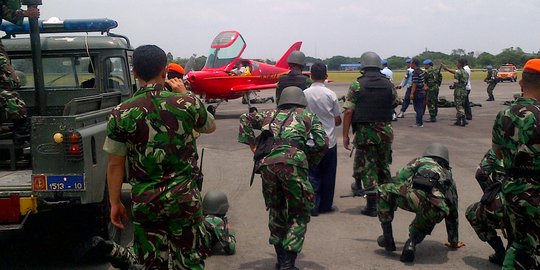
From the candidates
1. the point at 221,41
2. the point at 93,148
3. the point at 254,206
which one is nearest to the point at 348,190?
the point at 254,206

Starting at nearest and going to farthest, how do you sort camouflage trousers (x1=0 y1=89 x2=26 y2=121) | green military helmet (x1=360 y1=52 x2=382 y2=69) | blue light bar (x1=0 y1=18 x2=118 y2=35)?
camouflage trousers (x1=0 y1=89 x2=26 y2=121)
green military helmet (x1=360 y1=52 x2=382 y2=69)
blue light bar (x1=0 y1=18 x2=118 y2=35)

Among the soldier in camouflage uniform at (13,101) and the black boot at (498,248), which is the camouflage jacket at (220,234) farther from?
the black boot at (498,248)

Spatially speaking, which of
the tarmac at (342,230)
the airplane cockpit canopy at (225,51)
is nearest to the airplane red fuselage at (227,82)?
the airplane cockpit canopy at (225,51)

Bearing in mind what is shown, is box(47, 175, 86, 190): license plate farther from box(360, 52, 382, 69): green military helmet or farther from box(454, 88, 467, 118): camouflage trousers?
box(454, 88, 467, 118): camouflage trousers

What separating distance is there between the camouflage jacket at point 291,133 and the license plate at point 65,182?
4.82 ft

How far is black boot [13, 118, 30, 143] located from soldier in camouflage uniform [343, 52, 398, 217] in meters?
3.53

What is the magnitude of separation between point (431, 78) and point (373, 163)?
10061 millimetres

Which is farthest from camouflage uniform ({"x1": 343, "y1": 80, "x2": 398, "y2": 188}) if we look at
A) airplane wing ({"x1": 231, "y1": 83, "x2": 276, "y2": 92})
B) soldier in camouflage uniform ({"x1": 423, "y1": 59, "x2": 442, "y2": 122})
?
airplane wing ({"x1": 231, "y1": 83, "x2": 276, "y2": 92})

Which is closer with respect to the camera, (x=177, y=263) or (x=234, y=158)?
(x=177, y=263)

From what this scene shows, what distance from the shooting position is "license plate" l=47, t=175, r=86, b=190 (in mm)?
4660

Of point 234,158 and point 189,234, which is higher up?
point 189,234

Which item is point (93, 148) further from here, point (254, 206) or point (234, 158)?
point (234, 158)

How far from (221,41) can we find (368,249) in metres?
14.9

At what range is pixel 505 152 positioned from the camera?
4.00m
